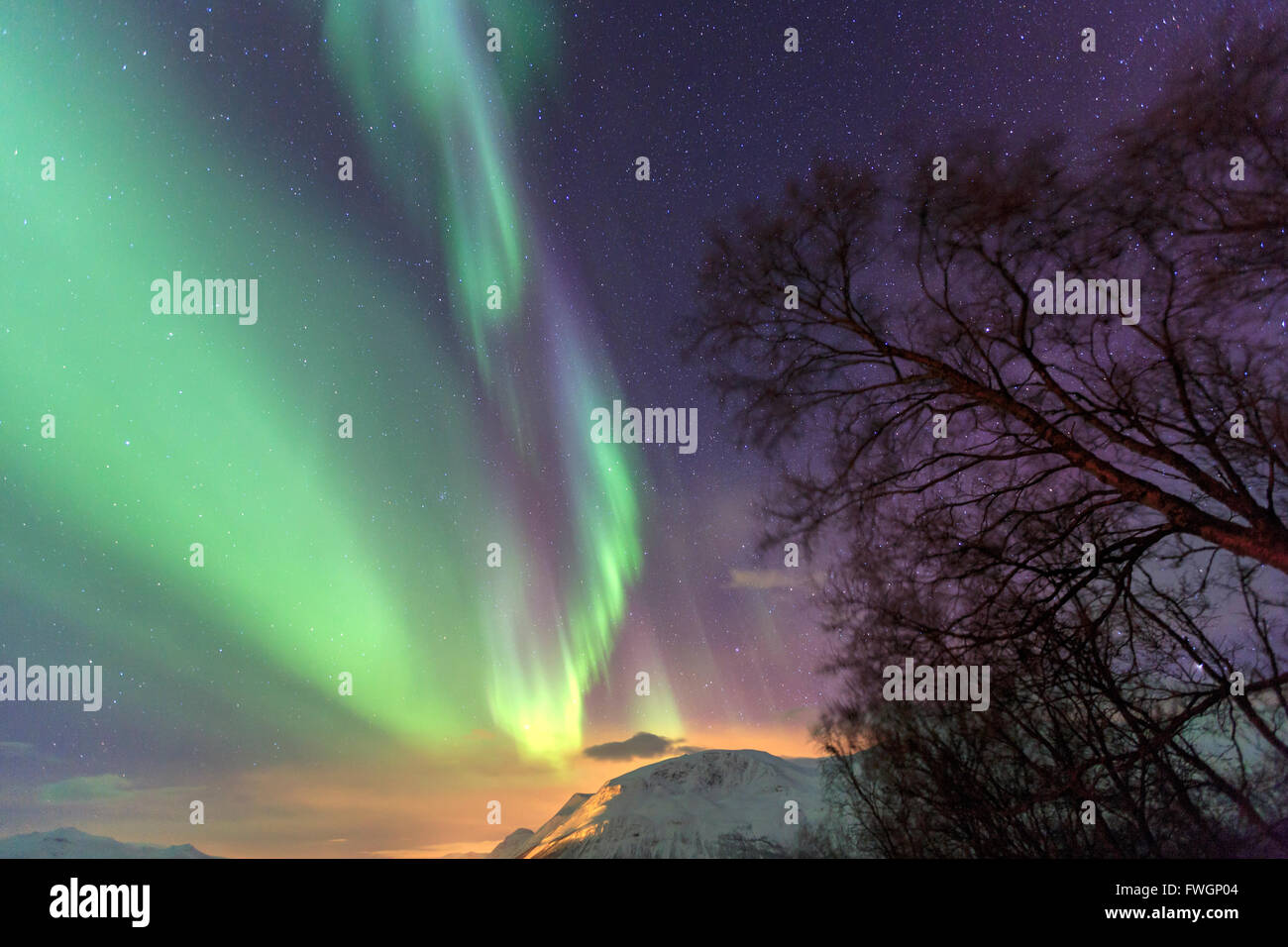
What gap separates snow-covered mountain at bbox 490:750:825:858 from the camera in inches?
316

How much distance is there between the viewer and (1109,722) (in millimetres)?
6680

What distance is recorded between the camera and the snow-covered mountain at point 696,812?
26.3 ft

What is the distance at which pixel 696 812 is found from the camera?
9883 mm
